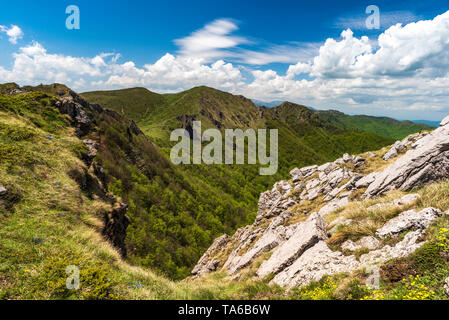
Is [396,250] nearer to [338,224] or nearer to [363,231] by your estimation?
[363,231]

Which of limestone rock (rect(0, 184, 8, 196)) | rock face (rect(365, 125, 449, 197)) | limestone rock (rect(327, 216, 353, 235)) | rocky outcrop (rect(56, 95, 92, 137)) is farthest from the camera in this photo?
rocky outcrop (rect(56, 95, 92, 137))

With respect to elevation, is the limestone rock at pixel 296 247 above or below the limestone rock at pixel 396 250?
below

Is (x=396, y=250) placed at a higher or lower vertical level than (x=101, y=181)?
lower

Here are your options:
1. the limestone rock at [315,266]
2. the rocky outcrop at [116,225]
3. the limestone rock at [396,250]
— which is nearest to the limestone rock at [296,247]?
the limestone rock at [315,266]

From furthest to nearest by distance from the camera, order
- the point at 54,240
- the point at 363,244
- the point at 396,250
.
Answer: the point at 54,240 → the point at 363,244 → the point at 396,250

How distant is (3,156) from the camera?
13633mm

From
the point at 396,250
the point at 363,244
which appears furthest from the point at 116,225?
the point at 396,250

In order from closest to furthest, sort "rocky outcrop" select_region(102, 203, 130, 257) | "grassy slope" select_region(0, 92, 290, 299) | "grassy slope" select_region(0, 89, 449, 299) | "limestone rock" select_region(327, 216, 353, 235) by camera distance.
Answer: "grassy slope" select_region(0, 89, 449, 299), "grassy slope" select_region(0, 92, 290, 299), "limestone rock" select_region(327, 216, 353, 235), "rocky outcrop" select_region(102, 203, 130, 257)

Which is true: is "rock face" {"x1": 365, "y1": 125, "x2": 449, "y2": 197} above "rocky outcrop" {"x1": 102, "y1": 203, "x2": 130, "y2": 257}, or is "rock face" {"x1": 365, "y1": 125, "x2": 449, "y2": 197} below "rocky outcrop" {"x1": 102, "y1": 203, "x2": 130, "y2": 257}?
above

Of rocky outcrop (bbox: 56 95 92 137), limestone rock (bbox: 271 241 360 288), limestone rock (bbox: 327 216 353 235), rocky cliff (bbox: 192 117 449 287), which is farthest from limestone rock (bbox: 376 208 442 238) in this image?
rocky outcrop (bbox: 56 95 92 137)

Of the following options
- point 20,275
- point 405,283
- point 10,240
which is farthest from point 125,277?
point 405,283

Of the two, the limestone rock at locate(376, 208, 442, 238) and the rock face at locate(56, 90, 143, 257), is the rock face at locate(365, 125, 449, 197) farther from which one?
the rock face at locate(56, 90, 143, 257)

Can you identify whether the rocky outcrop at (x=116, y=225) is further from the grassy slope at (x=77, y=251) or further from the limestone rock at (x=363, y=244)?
the limestone rock at (x=363, y=244)
